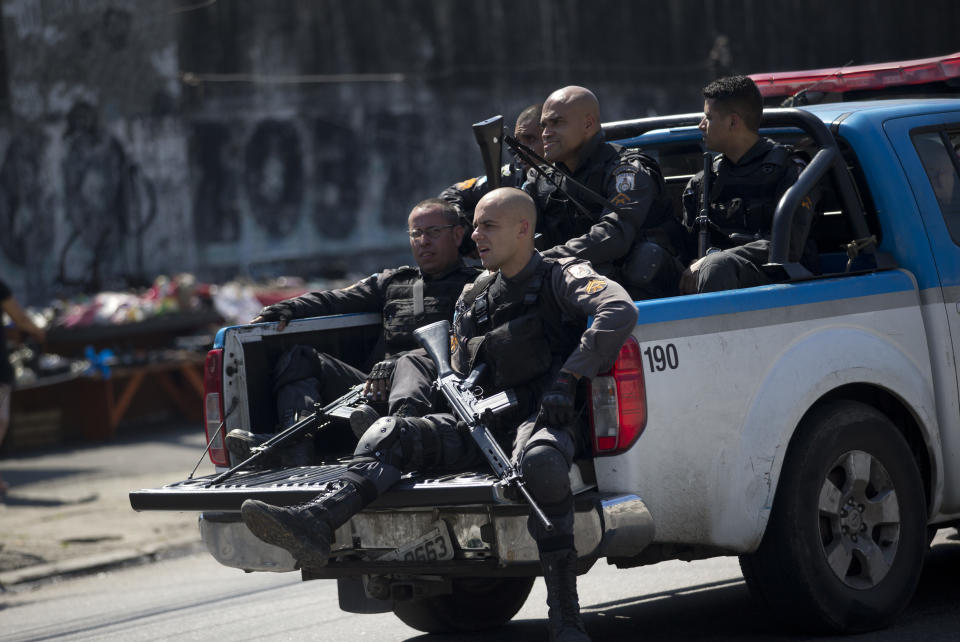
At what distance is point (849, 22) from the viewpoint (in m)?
31.9

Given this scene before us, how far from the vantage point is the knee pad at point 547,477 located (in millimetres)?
4473

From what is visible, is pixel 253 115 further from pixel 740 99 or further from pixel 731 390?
pixel 731 390

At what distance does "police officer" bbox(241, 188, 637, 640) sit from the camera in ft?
15.0

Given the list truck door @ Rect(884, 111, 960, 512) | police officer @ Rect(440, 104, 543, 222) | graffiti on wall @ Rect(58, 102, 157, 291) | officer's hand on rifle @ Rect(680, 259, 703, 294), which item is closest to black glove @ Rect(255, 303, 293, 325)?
police officer @ Rect(440, 104, 543, 222)

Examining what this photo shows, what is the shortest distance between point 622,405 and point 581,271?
0.63 m

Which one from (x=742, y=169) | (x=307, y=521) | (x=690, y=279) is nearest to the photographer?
(x=307, y=521)

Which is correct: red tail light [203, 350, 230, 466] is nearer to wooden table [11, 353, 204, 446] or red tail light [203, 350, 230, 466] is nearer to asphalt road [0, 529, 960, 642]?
asphalt road [0, 529, 960, 642]

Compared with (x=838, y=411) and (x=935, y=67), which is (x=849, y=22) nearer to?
(x=935, y=67)

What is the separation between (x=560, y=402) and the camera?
462 centimetres

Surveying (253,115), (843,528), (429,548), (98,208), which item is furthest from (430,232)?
(253,115)

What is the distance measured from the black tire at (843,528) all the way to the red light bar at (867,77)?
85.9 inches

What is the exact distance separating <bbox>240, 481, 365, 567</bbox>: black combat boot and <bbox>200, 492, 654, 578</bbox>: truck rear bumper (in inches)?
7.6

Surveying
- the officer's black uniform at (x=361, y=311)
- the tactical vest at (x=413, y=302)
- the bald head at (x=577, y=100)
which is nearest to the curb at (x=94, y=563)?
the officer's black uniform at (x=361, y=311)

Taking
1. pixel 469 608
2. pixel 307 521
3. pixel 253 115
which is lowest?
pixel 469 608
